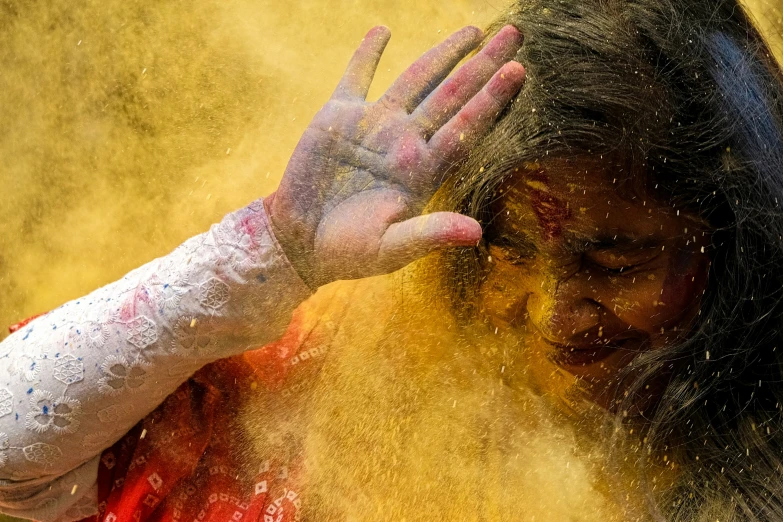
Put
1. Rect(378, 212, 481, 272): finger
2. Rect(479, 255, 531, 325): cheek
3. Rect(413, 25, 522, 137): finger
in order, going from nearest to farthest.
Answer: Rect(378, 212, 481, 272): finger
Rect(413, 25, 522, 137): finger
Rect(479, 255, 531, 325): cheek

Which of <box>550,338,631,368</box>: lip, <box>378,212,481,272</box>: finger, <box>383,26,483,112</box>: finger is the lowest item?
<box>550,338,631,368</box>: lip

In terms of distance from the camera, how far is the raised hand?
31.4 inches

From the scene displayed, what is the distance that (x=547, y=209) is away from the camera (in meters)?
0.81

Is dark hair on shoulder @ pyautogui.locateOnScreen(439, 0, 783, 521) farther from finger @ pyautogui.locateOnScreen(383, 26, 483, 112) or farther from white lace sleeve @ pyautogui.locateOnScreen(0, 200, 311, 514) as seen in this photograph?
white lace sleeve @ pyautogui.locateOnScreen(0, 200, 311, 514)

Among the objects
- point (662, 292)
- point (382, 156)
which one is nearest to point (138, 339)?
point (382, 156)

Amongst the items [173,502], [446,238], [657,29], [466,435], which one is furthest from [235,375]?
[657,29]

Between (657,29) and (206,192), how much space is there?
0.79 meters

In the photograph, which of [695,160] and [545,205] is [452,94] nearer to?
[545,205]

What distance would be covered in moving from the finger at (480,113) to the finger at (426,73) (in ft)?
0.20

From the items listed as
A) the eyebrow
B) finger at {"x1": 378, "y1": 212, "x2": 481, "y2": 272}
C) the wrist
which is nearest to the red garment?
the wrist

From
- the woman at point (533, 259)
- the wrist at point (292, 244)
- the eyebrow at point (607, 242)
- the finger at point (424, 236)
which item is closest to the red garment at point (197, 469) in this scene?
the woman at point (533, 259)

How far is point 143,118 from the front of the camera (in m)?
1.35

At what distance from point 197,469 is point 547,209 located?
20.7 inches

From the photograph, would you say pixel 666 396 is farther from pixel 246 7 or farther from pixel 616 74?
pixel 246 7
